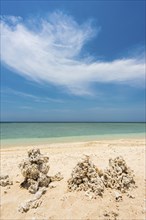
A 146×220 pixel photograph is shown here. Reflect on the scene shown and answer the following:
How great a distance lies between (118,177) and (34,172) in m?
2.90

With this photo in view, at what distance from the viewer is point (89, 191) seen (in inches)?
285

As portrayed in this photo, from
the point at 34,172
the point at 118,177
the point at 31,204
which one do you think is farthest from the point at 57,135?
the point at 31,204

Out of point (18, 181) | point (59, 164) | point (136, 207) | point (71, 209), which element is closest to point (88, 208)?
point (71, 209)

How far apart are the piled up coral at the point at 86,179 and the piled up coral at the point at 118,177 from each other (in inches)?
13.7

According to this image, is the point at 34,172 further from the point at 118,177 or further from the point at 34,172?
the point at 118,177

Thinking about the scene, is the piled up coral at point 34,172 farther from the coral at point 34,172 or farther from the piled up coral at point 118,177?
the piled up coral at point 118,177

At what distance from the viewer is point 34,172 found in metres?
7.90

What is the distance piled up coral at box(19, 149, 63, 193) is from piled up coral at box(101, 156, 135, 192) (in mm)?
2125

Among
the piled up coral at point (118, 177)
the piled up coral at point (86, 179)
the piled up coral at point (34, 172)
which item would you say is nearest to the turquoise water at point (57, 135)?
the piled up coral at point (34, 172)

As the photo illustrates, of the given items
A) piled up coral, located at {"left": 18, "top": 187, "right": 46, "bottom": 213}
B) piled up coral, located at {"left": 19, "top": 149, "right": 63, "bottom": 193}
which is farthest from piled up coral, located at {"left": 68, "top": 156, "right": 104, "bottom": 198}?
piled up coral, located at {"left": 18, "top": 187, "right": 46, "bottom": 213}

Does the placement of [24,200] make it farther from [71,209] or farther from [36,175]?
[71,209]

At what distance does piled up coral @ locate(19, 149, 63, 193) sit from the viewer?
787cm

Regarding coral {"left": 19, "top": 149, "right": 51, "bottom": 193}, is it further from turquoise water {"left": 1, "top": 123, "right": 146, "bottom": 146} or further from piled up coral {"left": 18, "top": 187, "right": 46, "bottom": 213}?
turquoise water {"left": 1, "top": 123, "right": 146, "bottom": 146}

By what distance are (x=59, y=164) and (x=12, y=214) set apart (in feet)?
19.9
